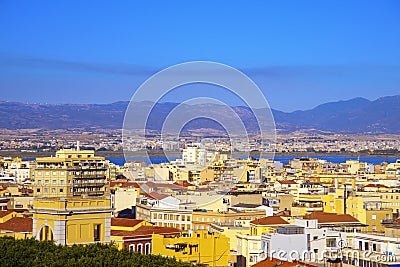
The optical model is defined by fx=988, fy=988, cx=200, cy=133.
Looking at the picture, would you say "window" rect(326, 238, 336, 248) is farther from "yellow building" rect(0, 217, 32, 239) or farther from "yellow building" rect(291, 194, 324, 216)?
"yellow building" rect(291, 194, 324, 216)

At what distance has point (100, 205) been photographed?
73.4 feet

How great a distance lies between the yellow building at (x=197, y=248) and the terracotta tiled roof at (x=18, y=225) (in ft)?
11.1

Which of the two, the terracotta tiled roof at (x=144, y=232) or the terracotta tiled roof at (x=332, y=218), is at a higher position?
the terracotta tiled roof at (x=332, y=218)

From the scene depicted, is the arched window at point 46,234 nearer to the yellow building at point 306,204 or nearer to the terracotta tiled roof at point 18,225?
the terracotta tiled roof at point 18,225

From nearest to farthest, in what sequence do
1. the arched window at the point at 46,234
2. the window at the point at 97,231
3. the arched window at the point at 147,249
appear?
the arched window at the point at 46,234 → the window at the point at 97,231 → the arched window at the point at 147,249

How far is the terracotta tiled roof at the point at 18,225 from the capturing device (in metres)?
24.9

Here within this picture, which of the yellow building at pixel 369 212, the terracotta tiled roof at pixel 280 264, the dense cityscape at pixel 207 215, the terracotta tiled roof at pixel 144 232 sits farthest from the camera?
the yellow building at pixel 369 212

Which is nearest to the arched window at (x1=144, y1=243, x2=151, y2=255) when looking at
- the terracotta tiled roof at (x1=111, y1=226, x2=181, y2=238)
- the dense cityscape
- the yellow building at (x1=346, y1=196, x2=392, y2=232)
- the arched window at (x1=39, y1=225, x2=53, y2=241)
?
the dense cityscape

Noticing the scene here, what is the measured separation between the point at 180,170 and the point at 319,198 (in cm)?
3071

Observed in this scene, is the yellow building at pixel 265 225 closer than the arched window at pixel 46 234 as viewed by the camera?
No

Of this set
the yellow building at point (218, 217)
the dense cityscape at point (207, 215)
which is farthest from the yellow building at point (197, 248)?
the yellow building at point (218, 217)

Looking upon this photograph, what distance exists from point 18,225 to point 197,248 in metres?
5.50

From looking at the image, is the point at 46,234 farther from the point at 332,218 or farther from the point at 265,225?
the point at 332,218

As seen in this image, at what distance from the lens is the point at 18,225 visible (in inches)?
1012
